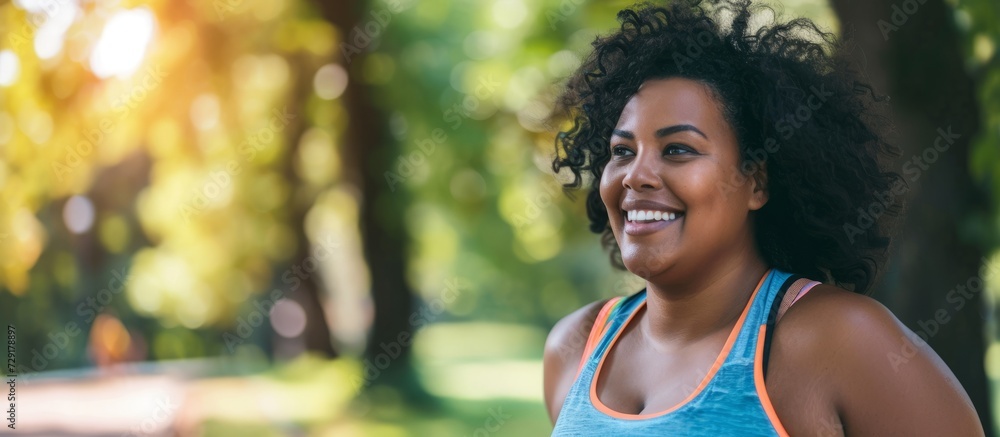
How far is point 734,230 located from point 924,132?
6.81 feet

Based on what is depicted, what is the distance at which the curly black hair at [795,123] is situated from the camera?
220 cm

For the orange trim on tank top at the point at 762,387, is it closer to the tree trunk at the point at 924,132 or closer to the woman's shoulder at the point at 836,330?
the woman's shoulder at the point at 836,330

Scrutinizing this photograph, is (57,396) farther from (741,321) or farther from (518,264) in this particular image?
(518,264)

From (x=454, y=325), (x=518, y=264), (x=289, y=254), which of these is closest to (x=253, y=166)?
(x=289, y=254)

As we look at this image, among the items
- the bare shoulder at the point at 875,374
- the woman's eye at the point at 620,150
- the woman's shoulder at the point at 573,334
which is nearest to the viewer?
the bare shoulder at the point at 875,374

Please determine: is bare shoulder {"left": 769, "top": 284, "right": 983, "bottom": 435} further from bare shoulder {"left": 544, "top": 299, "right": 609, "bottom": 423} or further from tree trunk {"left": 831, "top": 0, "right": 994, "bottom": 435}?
tree trunk {"left": 831, "top": 0, "right": 994, "bottom": 435}

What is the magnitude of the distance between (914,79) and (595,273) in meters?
20.4

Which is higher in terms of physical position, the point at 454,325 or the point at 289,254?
the point at 289,254

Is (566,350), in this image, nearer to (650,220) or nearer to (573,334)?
(573,334)

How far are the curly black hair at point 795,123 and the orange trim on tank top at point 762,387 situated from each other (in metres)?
0.35

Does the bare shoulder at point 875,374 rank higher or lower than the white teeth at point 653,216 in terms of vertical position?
lower

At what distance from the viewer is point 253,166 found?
440 inches

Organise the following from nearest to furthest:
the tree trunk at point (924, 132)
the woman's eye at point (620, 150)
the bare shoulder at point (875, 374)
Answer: the bare shoulder at point (875, 374)
the woman's eye at point (620, 150)
the tree trunk at point (924, 132)

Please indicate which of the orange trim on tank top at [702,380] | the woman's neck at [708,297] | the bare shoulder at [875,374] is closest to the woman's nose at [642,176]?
the woman's neck at [708,297]
